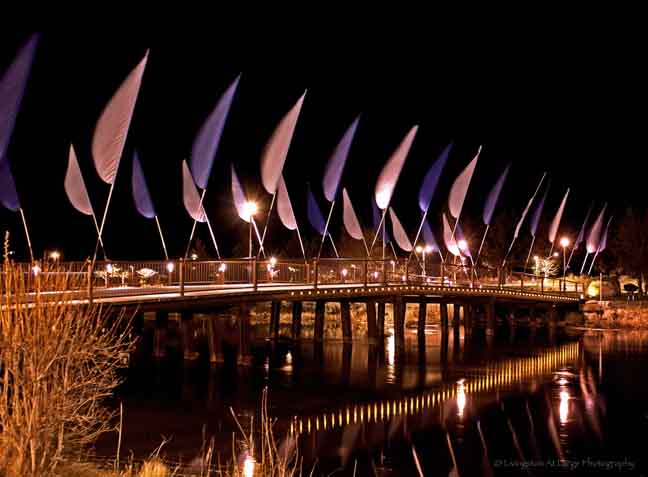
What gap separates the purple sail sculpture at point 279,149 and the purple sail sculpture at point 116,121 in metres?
10.4

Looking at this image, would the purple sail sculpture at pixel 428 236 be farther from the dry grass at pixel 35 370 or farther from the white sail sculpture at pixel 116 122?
the dry grass at pixel 35 370

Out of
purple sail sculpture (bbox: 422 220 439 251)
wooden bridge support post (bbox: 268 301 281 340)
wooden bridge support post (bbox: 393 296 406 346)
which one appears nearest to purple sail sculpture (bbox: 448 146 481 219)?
wooden bridge support post (bbox: 393 296 406 346)

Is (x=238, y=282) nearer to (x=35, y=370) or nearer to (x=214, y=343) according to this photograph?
(x=214, y=343)

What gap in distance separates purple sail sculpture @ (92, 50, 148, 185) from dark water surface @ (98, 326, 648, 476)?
7.73 metres

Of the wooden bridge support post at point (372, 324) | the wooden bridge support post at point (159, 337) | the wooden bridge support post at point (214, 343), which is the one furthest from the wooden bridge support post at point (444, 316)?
the wooden bridge support post at point (214, 343)

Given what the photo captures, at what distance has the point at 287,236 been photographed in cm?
9325

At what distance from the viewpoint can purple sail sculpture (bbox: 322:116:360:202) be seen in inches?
1874

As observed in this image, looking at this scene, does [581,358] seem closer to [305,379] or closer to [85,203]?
[305,379]

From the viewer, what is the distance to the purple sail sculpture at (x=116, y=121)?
32406mm

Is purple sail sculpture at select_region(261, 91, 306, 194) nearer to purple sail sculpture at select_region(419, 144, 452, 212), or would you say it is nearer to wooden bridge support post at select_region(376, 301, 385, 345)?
wooden bridge support post at select_region(376, 301, 385, 345)

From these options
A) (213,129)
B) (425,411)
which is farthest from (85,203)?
(425,411)

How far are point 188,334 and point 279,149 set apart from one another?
37.3 feet

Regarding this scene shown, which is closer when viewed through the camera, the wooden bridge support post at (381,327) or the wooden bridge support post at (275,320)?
the wooden bridge support post at (275,320)

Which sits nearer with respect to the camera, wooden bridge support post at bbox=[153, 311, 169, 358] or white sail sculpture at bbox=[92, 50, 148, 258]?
white sail sculpture at bbox=[92, 50, 148, 258]
